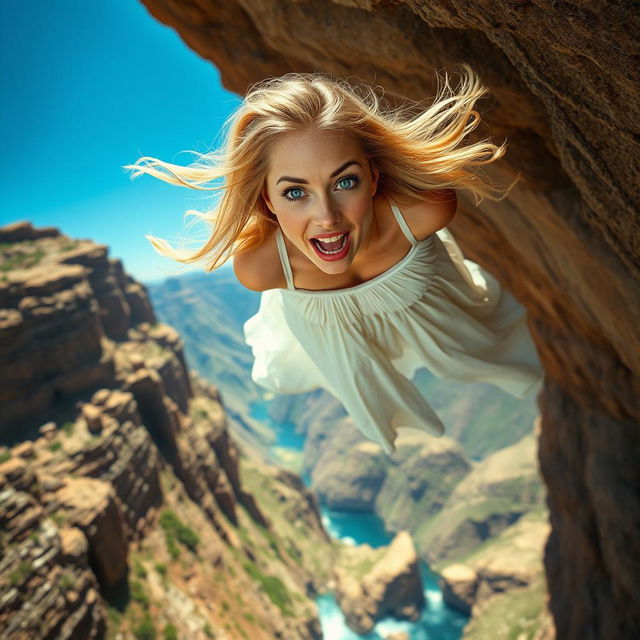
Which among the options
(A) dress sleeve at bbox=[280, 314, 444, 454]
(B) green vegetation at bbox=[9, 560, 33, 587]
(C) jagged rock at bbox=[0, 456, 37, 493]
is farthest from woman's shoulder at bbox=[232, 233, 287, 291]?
(C) jagged rock at bbox=[0, 456, 37, 493]

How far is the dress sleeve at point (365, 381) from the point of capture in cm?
305

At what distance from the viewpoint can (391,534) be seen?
7900cm

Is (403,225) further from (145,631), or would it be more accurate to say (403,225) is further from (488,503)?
(488,503)

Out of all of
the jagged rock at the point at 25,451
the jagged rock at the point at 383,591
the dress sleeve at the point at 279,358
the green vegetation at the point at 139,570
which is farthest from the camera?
the jagged rock at the point at 383,591

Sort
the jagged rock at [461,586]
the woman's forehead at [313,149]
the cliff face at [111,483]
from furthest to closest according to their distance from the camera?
the jagged rock at [461,586] → the cliff face at [111,483] → the woman's forehead at [313,149]

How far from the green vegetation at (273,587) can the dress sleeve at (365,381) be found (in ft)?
99.9

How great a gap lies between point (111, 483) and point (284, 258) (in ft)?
76.1

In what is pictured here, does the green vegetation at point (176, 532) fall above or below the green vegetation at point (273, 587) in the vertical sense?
above

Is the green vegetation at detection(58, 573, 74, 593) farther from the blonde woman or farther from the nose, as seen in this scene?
the nose

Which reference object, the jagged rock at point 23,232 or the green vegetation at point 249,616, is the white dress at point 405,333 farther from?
the jagged rock at point 23,232

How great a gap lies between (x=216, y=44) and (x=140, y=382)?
26577 mm

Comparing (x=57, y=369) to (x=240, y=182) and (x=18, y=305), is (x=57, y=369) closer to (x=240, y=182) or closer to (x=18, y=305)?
(x=18, y=305)

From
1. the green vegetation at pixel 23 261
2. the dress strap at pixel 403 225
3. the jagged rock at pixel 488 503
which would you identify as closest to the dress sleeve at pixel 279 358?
the dress strap at pixel 403 225

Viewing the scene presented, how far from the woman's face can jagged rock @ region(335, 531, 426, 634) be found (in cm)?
5057
